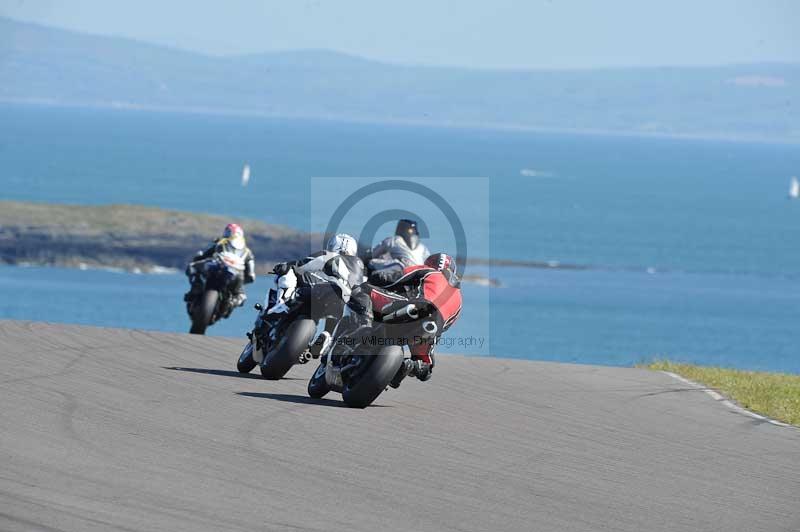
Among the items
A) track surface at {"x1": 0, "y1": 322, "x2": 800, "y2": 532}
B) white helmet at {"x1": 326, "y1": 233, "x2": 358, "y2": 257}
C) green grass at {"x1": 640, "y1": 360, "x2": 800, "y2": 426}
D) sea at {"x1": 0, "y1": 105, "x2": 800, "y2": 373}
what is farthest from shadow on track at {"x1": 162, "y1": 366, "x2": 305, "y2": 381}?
sea at {"x1": 0, "y1": 105, "x2": 800, "y2": 373}

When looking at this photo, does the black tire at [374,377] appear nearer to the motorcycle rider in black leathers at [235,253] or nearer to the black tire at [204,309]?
the black tire at [204,309]

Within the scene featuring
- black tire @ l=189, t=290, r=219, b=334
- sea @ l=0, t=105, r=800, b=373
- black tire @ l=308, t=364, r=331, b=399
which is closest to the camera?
black tire @ l=308, t=364, r=331, b=399

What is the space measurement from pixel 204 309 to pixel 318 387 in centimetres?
754

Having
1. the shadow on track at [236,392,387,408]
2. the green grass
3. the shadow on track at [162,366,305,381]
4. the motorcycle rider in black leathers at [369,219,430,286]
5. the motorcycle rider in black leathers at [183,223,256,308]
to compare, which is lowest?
the green grass

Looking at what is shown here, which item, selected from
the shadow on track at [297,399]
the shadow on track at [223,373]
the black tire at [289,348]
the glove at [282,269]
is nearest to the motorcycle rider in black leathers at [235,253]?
the shadow on track at [223,373]

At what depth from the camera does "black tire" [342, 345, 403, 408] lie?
1109 cm

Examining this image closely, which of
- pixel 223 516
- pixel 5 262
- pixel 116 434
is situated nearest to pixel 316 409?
pixel 116 434

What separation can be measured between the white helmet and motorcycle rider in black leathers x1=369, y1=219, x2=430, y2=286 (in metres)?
0.21

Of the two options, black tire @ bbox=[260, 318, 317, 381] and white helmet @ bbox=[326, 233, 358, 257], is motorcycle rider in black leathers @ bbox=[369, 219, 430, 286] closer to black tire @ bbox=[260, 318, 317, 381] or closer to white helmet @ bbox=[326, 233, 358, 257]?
white helmet @ bbox=[326, 233, 358, 257]

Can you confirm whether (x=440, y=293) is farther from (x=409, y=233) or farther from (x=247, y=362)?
(x=247, y=362)

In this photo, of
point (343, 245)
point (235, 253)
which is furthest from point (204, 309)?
point (343, 245)

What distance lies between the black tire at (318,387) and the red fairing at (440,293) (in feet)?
4.40

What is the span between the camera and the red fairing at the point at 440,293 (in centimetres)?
1116

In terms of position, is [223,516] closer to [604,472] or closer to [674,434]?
[604,472]
